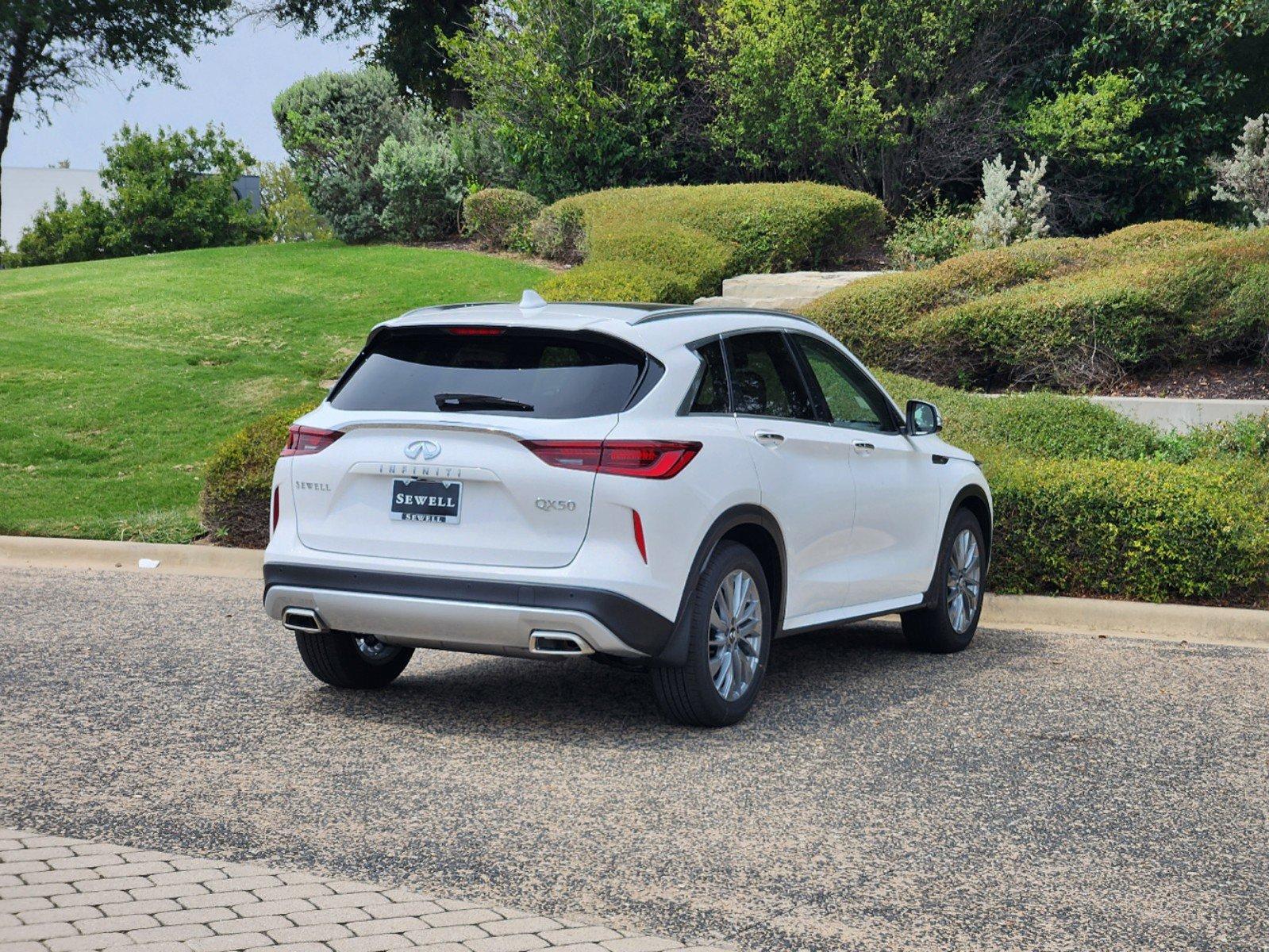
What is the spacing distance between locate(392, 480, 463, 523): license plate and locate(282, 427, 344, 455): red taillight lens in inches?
15.6

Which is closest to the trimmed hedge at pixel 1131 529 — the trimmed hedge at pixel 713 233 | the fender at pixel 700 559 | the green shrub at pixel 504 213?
the fender at pixel 700 559

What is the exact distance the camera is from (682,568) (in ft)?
19.2

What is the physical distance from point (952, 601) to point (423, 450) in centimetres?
368

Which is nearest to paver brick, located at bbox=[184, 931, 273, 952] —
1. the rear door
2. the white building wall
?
the rear door

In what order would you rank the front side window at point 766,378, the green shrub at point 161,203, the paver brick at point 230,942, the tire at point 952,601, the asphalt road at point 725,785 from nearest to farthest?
the paver brick at point 230,942
the asphalt road at point 725,785
the front side window at point 766,378
the tire at point 952,601
the green shrub at point 161,203

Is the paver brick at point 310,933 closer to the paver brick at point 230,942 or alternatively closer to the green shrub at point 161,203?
the paver brick at point 230,942

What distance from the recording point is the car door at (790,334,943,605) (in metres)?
7.25

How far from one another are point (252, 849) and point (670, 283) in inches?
511

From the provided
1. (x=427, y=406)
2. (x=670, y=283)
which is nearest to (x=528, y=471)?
(x=427, y=406)

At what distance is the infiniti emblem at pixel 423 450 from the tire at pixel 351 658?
1.16 metres

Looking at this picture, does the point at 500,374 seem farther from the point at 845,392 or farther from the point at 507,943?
the point at 507,943

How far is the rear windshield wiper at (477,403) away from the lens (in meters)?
5.91

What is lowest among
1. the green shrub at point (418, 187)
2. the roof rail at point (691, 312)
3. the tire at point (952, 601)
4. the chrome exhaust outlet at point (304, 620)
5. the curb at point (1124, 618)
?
the curb at point (1124, 618)

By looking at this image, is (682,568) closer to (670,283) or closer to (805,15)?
(670,283)
